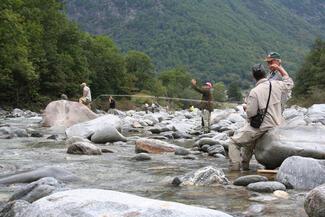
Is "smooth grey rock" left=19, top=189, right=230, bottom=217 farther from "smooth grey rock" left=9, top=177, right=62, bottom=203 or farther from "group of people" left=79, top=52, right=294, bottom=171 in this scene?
"group of people" left=79, top=52, right=294, bottom=171

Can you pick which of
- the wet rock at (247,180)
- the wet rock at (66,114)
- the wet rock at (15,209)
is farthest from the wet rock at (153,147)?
the wet rock at (66,114)

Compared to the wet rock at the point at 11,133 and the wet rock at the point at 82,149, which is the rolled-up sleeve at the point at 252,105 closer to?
the wet rock at the point at 82,149

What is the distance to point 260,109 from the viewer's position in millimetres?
7539

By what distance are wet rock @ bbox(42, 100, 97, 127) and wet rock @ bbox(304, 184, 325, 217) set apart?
13.8 metres

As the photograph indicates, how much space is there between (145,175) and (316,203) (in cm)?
325

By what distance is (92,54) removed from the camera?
75.8 metres

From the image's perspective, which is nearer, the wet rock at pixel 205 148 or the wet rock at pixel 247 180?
the wet rock at pixel 247 180

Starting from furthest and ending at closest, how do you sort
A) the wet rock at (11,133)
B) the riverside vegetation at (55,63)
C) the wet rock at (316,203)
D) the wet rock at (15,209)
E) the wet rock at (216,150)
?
the riverside vegetation at (55,63)
the wet rock at (11,133)
the wet rock at (216,150)
the wet rock at (316,203)
the wet rock at (15,209)

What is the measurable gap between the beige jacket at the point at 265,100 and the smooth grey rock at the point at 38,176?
2714 millimetres

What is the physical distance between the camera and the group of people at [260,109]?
7.53 m

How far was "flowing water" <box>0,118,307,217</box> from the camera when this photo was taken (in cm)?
512

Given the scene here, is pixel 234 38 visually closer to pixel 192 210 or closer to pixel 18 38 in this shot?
pixel 18 38

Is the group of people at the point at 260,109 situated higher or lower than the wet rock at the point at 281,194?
higher

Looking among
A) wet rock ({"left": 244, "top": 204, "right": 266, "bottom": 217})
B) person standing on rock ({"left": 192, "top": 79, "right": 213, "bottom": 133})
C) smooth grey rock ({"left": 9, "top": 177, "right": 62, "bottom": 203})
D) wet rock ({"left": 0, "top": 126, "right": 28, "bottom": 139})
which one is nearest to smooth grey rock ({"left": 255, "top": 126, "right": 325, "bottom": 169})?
wet rock ({"left": 244, "top": 204, "right": 266, "bottom": 217})
